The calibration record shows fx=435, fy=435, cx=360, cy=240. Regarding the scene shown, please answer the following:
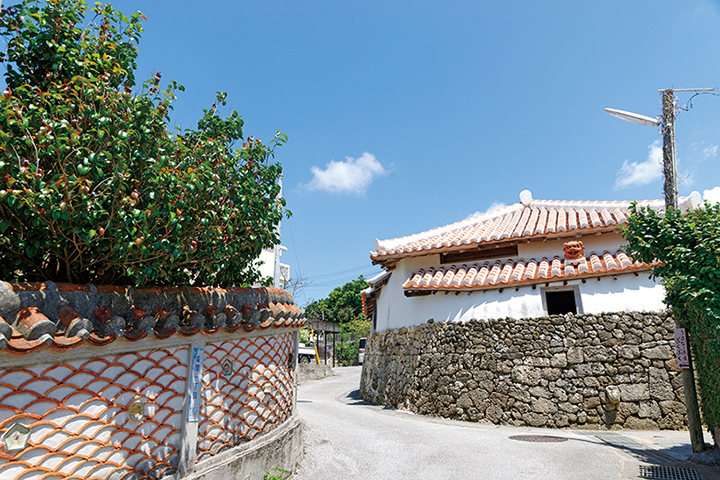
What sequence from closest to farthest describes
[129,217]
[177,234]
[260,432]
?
[129,217]
[177,234]
[260,432]

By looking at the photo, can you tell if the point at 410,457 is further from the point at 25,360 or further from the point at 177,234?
the point at 25,360

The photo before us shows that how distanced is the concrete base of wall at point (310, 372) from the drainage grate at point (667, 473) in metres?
16.9

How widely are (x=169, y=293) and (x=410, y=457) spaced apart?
4844 millimetres

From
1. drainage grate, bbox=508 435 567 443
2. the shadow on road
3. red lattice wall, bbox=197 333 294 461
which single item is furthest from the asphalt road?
the shadow on road

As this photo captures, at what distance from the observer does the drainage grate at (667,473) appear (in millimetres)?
5957

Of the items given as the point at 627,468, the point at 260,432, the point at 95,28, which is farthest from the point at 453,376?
the point at 95,28

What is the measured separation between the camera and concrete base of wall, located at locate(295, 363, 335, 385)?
868 inches

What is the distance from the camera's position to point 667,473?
6.12m

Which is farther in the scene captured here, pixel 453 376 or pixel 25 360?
pixel 453 376

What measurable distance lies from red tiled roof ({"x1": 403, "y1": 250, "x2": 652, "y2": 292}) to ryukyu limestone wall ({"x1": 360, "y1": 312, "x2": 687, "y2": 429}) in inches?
38.5

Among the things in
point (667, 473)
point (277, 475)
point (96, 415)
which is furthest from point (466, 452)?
point (96, 415)

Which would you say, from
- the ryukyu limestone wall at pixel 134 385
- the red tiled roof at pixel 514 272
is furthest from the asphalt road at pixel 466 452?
the red tiled roof at pixel 514 272

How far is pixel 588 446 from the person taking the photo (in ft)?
25.8

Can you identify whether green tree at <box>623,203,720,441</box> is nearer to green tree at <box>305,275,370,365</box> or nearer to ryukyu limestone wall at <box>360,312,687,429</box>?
ryukyu limestone wall at <box>360,312,687,429</box>
